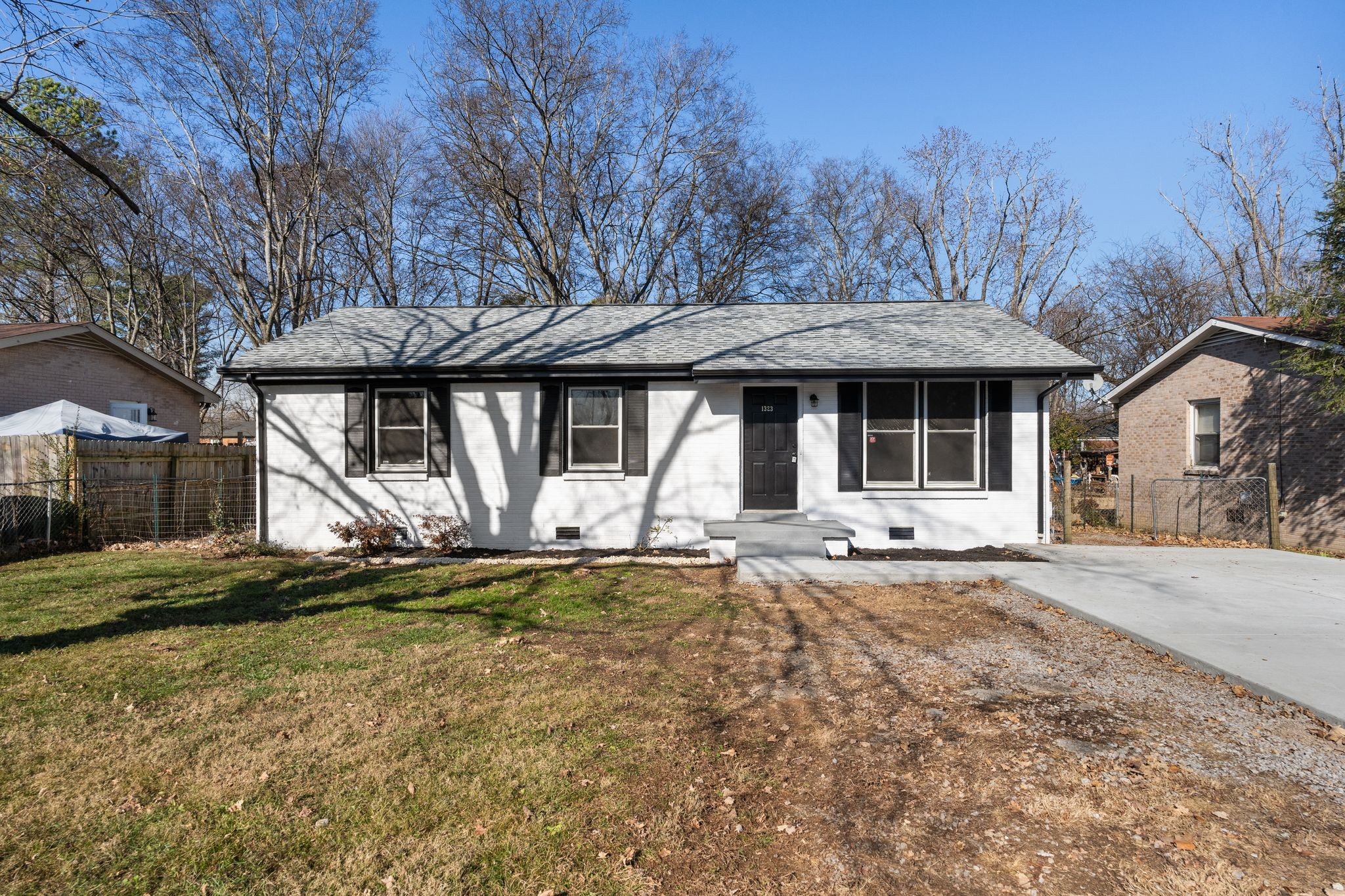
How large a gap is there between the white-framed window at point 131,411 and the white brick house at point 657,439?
10.7 meters

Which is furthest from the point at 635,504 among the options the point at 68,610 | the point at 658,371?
the point at 68,610

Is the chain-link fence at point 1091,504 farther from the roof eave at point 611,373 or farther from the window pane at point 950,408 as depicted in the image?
the roof eave at point 611,373

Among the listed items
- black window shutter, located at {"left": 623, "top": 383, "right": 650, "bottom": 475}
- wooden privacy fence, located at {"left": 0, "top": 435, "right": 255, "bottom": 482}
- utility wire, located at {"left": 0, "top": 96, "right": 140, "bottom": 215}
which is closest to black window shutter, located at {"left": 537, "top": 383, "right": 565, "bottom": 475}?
black window shutter, located at {"left": 623, "top": 383, "right": 650, "bottom": 475}

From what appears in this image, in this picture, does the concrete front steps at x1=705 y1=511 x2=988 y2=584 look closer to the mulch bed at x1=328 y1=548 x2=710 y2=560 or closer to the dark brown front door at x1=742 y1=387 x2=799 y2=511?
the dark brown front door at x1=742 y1=387 x2=799 y2=511

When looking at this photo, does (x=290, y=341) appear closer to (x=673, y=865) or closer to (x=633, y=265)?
(x=673, y=865)

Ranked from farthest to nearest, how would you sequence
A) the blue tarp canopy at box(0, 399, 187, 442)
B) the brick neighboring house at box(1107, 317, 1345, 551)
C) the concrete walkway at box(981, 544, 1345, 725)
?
1. the blue tarp canopy at box(0, 399, 187, 442)
2. the brick neighboring house at box(1107, 317, 1345, 551)
3. the concrete walkway at box(981, 544, 1345, 725)

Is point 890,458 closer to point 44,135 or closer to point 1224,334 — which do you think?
point 1224,334

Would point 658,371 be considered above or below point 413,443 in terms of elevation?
above

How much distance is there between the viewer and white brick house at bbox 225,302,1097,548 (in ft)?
33.5

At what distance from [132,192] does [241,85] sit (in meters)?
5.27

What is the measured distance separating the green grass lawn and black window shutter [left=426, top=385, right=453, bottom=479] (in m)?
3.84

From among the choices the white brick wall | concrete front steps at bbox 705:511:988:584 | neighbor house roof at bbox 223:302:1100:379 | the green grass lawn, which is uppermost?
neighbor house roof at bbox 223:302:1100:379

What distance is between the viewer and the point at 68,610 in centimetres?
686

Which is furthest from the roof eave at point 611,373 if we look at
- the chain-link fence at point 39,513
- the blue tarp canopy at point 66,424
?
the blue tarp canopy at point 66,424
